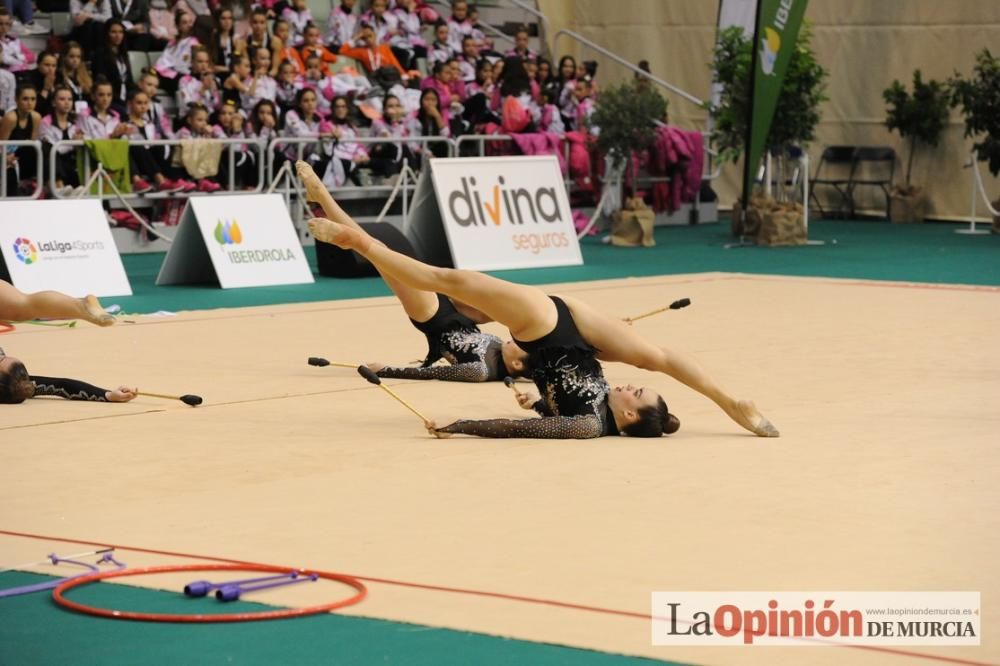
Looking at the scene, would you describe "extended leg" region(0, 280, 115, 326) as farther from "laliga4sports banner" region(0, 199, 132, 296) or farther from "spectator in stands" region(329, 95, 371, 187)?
"spectator in stands" region(329, 95, 371, 187)

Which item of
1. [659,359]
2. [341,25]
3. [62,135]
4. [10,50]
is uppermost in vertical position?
[341,25]

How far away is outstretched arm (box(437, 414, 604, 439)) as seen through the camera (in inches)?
254

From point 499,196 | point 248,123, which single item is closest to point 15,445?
point 499,196

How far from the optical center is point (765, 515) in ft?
16.6

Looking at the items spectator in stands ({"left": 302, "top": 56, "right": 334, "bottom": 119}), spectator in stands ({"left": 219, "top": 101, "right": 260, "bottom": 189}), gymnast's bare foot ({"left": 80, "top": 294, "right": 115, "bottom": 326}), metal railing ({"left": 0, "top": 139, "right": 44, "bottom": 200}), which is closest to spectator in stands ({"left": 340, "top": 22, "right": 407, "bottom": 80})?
spectator in stands ({"left": 302, "top": 56, "right": 334, "bottom": 119})

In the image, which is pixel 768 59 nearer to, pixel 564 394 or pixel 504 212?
pixel 504 212

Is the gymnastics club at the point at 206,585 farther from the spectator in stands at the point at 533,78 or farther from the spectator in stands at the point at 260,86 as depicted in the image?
the spectator in stands at the point at 533,78

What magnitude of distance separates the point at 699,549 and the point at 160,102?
12.7m

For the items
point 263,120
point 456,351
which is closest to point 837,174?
point 263,120

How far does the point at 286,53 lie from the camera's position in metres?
17.2

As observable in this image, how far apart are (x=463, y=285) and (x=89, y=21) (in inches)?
433

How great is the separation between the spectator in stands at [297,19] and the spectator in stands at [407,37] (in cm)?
114

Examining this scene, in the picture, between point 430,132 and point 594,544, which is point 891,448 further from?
point 430,132

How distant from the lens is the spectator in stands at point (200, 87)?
16.0 m
